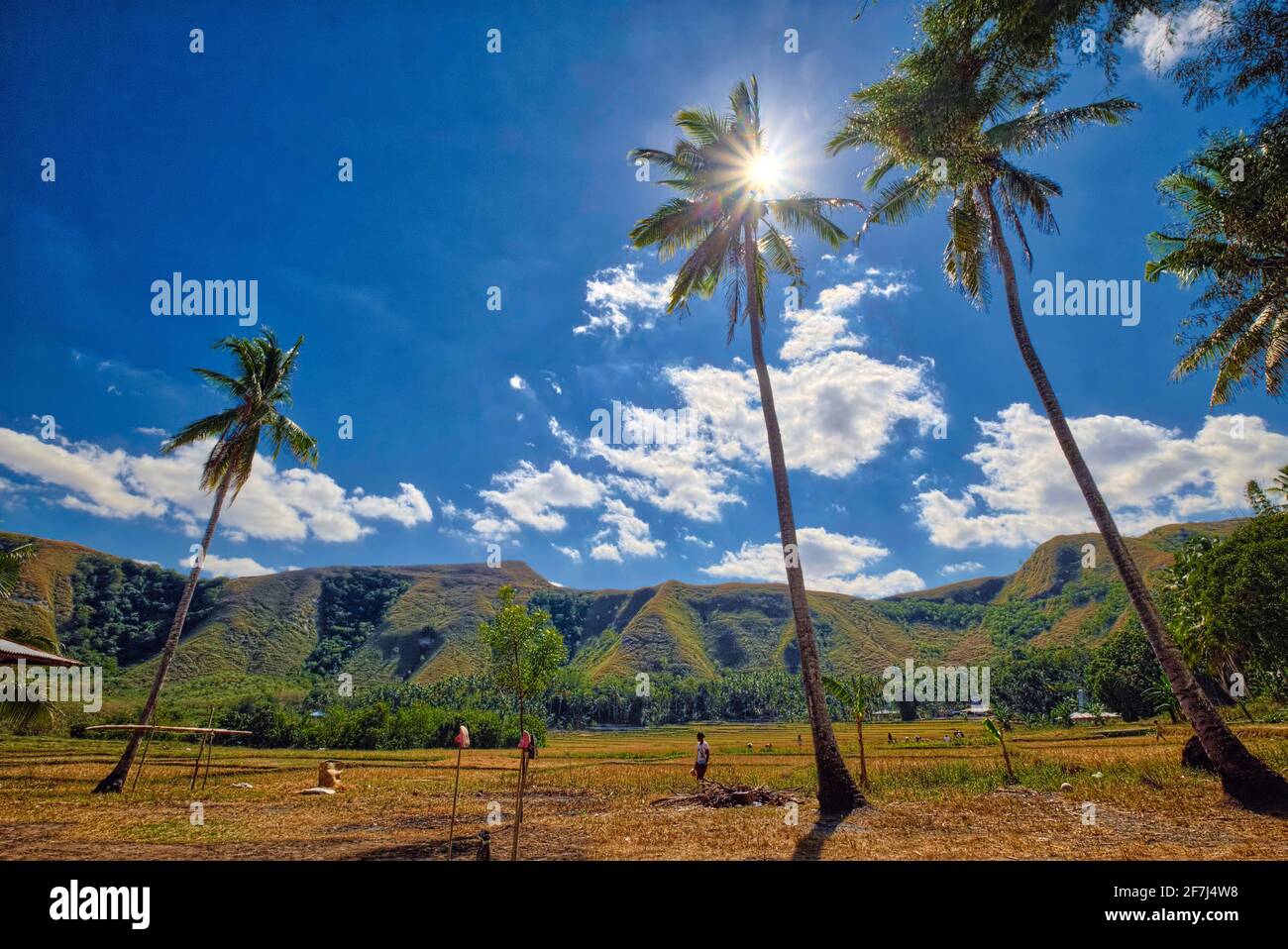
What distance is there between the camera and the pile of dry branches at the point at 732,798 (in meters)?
14.7

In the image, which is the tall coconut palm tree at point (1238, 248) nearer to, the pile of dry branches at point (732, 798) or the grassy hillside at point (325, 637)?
the pile of dry branches at point (732, 798)

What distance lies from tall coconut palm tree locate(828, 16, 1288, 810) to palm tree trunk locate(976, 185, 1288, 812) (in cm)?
2

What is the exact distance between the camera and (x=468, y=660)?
161m

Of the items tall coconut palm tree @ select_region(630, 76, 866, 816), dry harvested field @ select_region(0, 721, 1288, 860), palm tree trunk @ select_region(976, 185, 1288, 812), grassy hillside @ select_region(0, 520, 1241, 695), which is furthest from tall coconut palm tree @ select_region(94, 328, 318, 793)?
grassy hillside @ select_region(0, 520, 1241, 695)

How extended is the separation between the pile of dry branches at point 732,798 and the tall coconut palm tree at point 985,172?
30.8 feet

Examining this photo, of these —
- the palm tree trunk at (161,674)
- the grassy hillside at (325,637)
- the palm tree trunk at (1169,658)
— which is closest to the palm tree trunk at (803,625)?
the palm tree trunk at (1169,658)

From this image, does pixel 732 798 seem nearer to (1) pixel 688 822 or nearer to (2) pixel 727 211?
(1) pixel 688 822

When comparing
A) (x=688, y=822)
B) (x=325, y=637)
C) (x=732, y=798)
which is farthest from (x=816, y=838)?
(x=325, y=637)

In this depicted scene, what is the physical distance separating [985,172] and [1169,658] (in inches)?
516

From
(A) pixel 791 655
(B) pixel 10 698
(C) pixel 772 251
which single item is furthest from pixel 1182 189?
(A) pixel 791 655

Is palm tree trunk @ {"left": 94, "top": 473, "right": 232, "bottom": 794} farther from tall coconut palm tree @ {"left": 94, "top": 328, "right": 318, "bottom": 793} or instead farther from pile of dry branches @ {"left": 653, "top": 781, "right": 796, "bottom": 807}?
pile of dry branches @ {"left": 653, "top": 781, "right": 796, "bottom": 807}

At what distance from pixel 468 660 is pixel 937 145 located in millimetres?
168614

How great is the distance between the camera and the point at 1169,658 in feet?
41.8

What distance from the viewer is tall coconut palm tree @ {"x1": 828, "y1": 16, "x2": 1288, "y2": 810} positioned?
11391 mm
